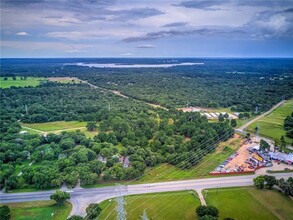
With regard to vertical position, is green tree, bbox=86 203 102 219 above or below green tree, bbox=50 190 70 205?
below

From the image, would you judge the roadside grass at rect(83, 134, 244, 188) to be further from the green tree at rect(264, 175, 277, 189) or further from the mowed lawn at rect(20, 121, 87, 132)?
the mowed lawn at rect(20, 121, 87, 132)

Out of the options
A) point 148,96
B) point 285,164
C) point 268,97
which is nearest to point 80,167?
point 285,164

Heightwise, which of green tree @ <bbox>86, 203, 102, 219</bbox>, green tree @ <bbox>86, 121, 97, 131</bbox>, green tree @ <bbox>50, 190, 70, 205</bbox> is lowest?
green tree @ <bbox>86, 203, 102, 219</bbox>

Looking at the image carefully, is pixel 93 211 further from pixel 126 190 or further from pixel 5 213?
pixel 5 213

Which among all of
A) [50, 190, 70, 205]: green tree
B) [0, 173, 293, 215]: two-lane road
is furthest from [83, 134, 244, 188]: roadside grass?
[50, 190, 70, 205]: green tree

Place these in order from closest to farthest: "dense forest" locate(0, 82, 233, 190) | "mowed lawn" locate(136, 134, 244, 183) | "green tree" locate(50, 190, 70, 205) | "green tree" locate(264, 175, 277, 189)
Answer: "green tree" locate(50, 190, 70, 205) → "green tree" locate(264, 175, 277, 189) → "dense forest" locate(0, 82, 233, 190) → "mowed lawn" locate(136, 134, 244, 183)

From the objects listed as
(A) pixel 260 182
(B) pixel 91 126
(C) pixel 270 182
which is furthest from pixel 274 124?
(B) pixel 91 126

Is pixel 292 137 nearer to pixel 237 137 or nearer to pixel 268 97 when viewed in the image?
pixel 237 137
